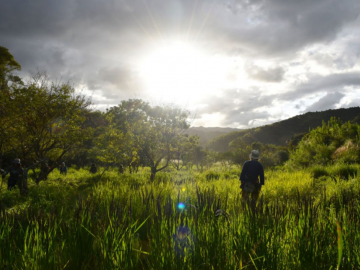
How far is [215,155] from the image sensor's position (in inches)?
1259

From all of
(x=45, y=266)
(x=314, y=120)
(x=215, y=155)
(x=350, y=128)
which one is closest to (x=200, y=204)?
(x=45, y=266)

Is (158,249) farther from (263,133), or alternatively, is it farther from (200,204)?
(263,133)

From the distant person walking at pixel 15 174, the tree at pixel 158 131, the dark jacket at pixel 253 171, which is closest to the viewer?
the dark jacket at pixel 253 171

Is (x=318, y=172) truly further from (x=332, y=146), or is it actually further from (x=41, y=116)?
(x=41, y=116)

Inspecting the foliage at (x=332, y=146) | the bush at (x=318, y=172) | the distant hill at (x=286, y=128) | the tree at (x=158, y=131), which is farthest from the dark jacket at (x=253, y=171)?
the distant hill at (x=286, y=128)

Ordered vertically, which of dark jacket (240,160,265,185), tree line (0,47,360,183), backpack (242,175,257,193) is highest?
tree line (0,47,360,183)

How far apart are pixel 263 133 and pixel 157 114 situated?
276 feet

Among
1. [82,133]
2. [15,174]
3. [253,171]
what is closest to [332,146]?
[253,171]

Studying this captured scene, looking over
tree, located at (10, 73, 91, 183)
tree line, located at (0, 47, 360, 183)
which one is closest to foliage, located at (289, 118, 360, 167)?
tree line, located at (0, 47, 360, 183)

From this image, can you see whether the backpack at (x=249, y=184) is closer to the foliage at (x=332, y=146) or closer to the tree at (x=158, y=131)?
the tree at (x=158, y=131)

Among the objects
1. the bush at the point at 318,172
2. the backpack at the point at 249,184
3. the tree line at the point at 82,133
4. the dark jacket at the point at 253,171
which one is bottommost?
the bush at the point at 318,172

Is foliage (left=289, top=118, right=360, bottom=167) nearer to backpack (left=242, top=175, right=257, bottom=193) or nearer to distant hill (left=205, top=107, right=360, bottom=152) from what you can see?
backpack (left=242, top=175, right=257, bottom=193)

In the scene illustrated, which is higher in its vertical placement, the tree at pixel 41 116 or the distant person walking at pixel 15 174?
the tree at pixel 41 116

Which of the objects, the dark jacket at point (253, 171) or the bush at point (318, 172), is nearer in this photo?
the dark jacket at point (253, 171)
